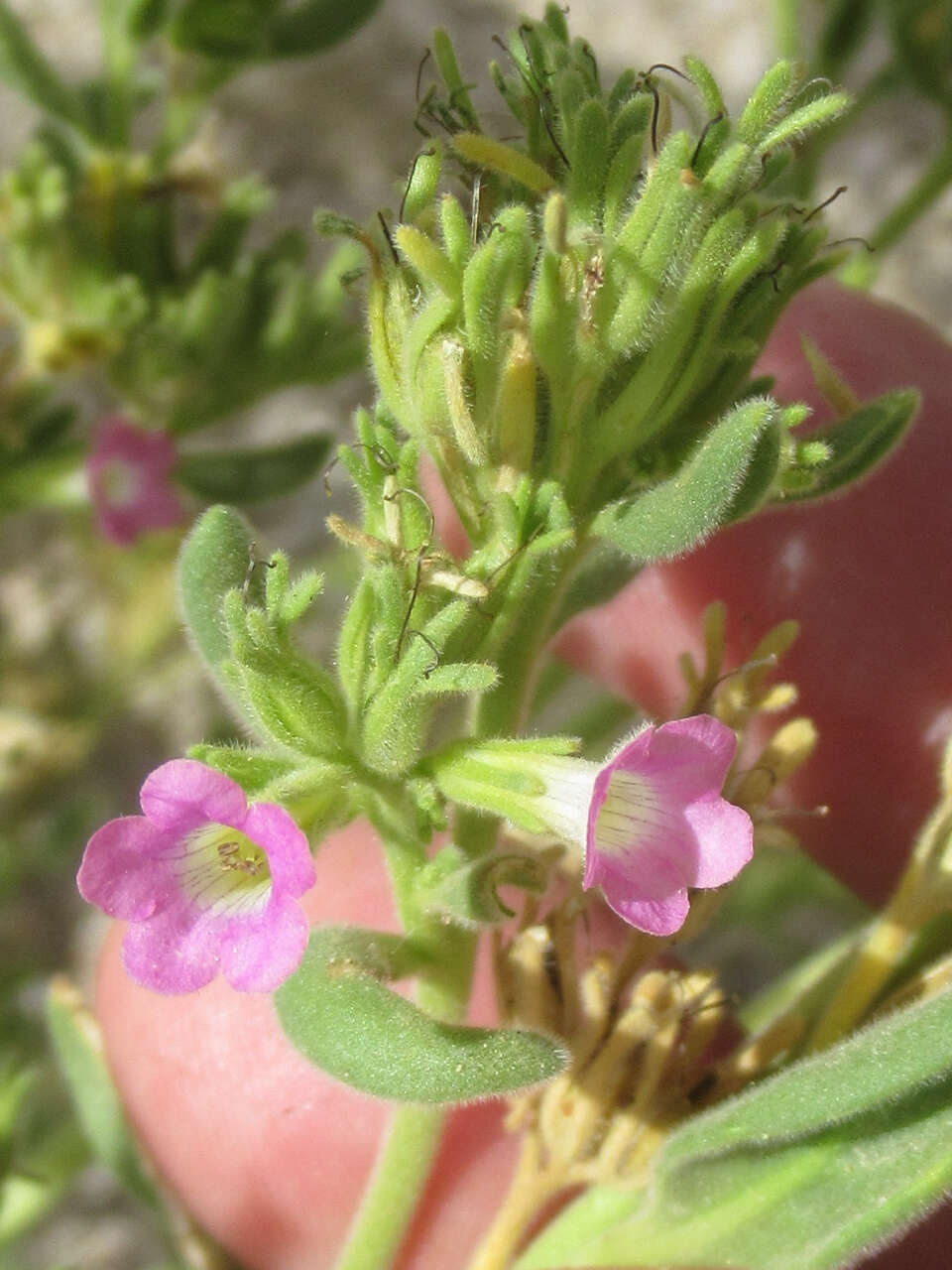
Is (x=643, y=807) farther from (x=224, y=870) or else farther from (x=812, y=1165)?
(x=812, y=1165)

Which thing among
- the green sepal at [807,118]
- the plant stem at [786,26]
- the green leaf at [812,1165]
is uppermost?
the plant stem at [786,26]

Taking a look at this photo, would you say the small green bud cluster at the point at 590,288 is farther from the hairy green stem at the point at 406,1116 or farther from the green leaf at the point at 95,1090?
the green leaf at the point at 95,1090

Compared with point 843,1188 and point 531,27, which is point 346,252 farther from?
point 843,1188

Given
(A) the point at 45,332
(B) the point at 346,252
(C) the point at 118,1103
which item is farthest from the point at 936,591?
(A) the point at 45,332

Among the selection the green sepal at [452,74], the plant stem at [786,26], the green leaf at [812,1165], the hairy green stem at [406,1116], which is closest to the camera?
the green leaf at [812,1165]

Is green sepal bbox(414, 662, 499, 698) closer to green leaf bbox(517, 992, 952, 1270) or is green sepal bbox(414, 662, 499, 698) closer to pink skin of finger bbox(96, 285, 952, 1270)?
green leaf bbox(517, 992, 952, 1270)

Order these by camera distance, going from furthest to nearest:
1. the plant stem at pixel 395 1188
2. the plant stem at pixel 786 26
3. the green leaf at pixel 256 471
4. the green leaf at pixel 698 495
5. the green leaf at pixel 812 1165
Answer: the plant stem at pixel 786 26 → the green leaf at pixel 256 471 → the plant stem at pixel 395 1188 → the green leaf at pixel 812 1165 → the green leaf at pixel 698 495

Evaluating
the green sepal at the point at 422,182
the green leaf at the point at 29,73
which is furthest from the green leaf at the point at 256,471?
the green sepal at the point at 422,182
